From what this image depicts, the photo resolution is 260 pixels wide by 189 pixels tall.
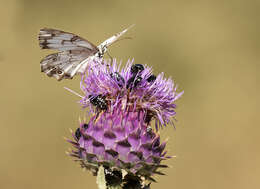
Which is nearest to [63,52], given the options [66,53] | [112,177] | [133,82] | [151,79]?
[66,53]

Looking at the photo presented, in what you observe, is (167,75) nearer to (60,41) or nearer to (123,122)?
(60,41)

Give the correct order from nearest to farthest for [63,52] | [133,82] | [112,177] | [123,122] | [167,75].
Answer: [112,177] → [123,122] → [133,82] → [63,52] → [167,75]

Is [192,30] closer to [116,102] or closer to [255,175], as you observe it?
[255,175]

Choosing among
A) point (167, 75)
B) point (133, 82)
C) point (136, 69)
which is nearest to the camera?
point (133, 82)

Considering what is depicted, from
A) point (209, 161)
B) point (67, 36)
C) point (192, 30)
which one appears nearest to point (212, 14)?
point (192, 30)

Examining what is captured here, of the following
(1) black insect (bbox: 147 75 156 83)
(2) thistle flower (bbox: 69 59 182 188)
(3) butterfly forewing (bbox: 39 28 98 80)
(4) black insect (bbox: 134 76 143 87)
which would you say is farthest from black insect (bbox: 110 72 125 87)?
(3) butterfly forewing (bbox: 39 28 98 80)

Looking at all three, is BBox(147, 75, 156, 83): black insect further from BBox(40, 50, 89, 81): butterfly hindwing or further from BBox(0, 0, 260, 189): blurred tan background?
BBox(0, 0, 260, 189): blurred tan background
